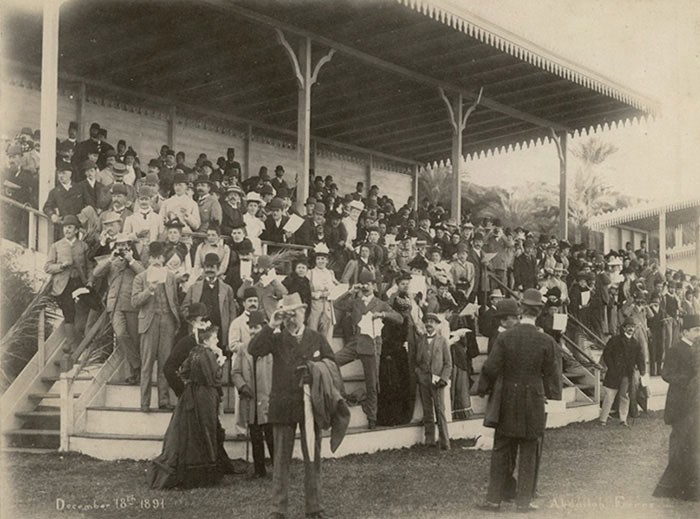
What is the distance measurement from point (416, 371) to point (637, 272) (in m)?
8.42

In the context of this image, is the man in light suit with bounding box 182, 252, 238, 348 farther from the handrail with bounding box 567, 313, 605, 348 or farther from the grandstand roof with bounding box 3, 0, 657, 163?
the handrail with bounding box 567, 313, 605, 348

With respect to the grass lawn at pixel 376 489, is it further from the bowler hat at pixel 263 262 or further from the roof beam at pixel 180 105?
the roof beam at pixel 180 105

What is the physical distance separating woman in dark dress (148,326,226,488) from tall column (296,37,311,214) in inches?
205

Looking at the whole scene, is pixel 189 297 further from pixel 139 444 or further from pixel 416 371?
pixel 416 371

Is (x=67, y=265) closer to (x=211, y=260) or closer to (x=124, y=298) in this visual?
(x=124, y=298)

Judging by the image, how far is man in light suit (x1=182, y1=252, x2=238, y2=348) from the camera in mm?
9773

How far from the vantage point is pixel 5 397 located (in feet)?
32.9

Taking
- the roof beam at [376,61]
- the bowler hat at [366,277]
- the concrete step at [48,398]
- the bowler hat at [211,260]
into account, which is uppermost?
the roof beam at [376,61]

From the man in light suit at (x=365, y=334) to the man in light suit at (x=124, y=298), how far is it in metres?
2.44

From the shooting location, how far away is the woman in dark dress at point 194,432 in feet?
27.2

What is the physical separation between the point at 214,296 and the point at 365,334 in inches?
80.5

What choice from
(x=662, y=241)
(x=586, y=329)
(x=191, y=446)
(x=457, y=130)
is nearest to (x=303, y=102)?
(x=457, y=130)

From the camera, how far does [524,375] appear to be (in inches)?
311

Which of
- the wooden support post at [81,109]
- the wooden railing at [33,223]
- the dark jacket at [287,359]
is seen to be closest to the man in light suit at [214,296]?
the wooden railing at [33,223]
